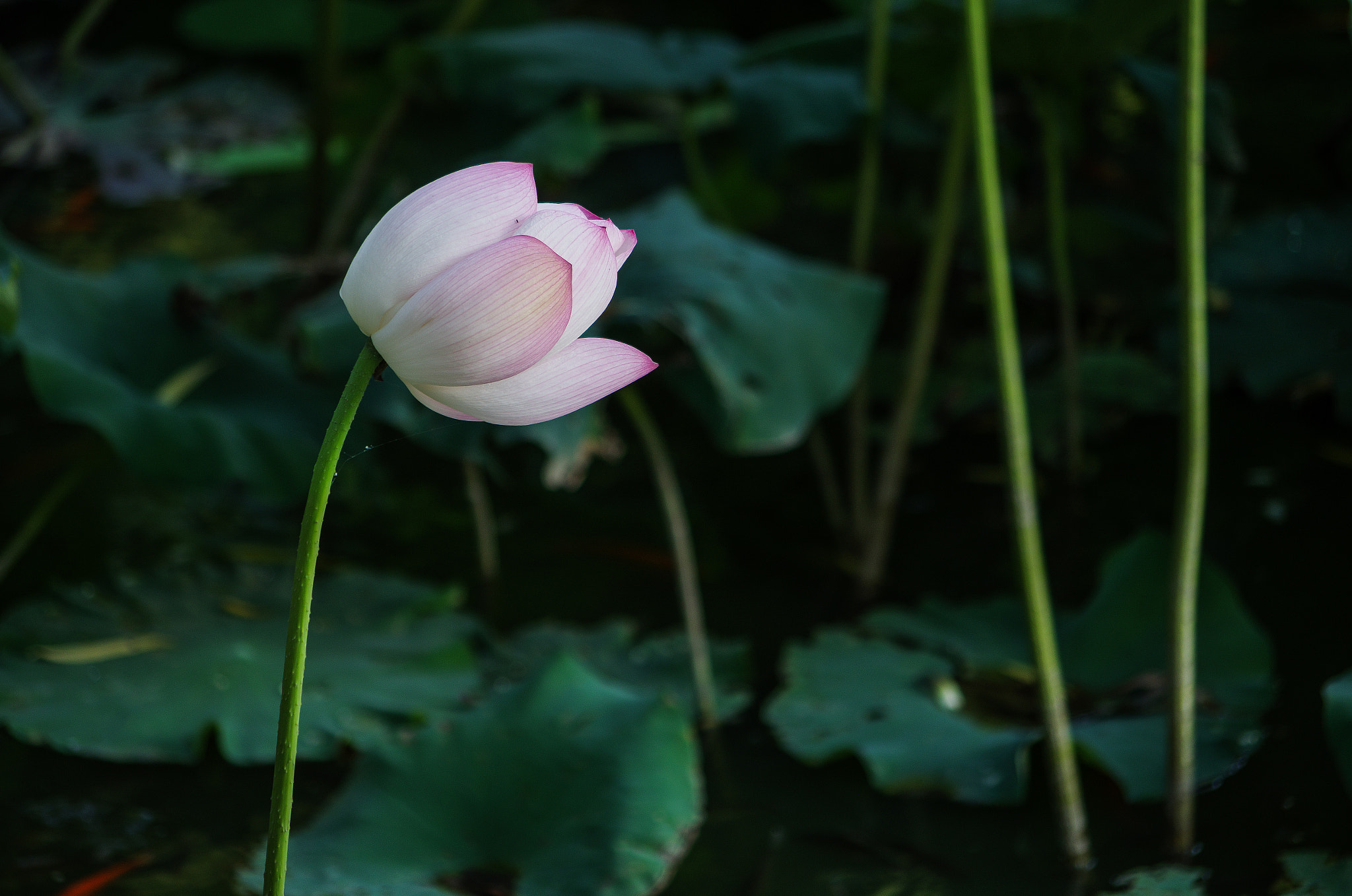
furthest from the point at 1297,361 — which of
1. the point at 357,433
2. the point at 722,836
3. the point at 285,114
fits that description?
the point at 285,114

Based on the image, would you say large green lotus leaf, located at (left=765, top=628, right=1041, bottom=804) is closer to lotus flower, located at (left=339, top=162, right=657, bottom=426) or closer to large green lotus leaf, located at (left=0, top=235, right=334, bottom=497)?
large green lotus leaf, located at (left=0, top=235, right=334, bottom=497)

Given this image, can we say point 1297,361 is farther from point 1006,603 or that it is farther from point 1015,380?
point 1015,380

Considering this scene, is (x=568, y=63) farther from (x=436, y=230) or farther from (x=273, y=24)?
(x=273, y=24)

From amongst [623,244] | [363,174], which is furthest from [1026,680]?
[363,174]

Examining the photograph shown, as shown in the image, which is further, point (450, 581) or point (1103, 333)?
point (1103, 333)

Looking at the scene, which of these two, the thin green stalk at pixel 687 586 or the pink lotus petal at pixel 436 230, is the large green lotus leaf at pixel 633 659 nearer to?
the thin green stalk at pixel 687 586

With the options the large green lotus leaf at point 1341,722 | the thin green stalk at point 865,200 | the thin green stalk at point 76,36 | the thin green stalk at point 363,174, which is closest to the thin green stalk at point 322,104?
the thin green stalk at point 363,174

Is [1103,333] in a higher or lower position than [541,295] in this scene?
lower
